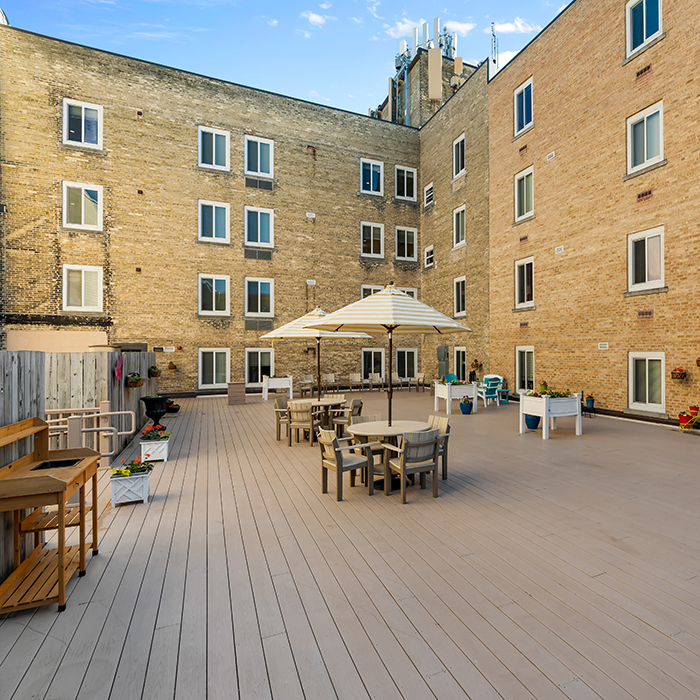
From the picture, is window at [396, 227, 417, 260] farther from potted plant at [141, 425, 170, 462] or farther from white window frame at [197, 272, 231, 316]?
potted plant at [141, 425, 170, 462]

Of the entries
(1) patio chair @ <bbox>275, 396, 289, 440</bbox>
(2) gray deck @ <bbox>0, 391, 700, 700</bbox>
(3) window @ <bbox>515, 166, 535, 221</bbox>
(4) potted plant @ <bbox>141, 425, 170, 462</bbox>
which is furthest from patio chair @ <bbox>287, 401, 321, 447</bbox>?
(3) window @ <bbox>515, 166, 535, 221</bbox>

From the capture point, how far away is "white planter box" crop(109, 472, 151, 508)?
5.12 m

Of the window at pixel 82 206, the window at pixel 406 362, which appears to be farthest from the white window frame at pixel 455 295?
the window at pixel 82 206

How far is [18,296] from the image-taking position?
51.2 feet

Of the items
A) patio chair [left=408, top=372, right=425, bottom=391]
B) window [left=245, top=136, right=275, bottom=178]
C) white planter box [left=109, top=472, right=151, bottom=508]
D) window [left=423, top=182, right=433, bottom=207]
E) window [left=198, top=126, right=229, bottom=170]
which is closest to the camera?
white planter box [left=109, top=472, right=151, bottom=508]

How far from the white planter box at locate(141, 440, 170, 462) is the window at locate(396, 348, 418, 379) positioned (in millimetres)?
16369

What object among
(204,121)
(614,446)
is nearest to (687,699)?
(614,446)

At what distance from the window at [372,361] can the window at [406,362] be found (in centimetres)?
110

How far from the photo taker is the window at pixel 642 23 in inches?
421

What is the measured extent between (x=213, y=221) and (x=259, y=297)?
158 inches

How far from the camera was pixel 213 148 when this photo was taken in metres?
18.6

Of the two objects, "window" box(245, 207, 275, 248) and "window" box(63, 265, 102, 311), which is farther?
"window" box(245, 207, 275, 248)

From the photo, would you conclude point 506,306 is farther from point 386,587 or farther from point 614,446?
point 386,587

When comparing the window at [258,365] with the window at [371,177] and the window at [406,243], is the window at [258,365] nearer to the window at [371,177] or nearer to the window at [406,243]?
the window at [406,243]
